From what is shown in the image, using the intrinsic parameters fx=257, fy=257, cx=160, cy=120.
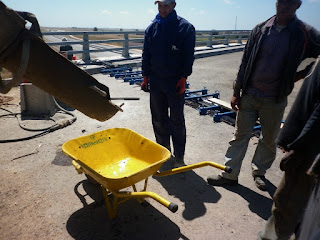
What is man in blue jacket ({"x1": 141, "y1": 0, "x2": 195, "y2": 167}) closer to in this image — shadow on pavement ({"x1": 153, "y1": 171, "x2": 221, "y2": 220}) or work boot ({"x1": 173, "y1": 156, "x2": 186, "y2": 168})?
work boot ({"x1": 173, "y1": 156, "x2": 186, "y2": 168})

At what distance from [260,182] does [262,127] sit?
760mm

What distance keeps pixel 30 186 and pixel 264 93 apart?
3.21 meters

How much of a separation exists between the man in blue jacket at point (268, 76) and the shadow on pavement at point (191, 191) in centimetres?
19

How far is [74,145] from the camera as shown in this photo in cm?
314

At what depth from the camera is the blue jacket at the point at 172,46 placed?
3471mm

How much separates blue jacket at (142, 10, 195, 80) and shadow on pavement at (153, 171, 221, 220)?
144cm

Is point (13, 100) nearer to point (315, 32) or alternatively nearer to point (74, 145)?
point (74, 145)

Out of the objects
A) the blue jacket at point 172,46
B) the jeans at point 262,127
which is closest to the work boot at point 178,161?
the jeans at point 262,127

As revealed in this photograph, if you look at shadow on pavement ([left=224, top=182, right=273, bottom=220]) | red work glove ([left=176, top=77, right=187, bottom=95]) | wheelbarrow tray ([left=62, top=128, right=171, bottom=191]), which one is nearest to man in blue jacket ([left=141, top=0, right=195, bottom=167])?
red work glove ([left=176, top=77, right=187, bottom=95])

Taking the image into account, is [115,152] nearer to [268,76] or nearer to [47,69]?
[47,69]

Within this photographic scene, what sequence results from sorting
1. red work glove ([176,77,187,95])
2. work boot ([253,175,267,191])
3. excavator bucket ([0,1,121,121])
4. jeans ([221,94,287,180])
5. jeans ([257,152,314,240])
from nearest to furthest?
1. excavator bucket ([0,1,121,121])
2. jeans ([257,152,314,240])
3. jeans ([221,94,287,180])
4. work boot ([253,175,267,191])
5. red work glove ([176,77,187,95])

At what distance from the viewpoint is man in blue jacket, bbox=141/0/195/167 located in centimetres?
347

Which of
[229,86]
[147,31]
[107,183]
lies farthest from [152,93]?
[229,86]

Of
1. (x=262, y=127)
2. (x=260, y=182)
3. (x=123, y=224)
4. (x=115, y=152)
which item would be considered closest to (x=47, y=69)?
(x=123, y=224)
